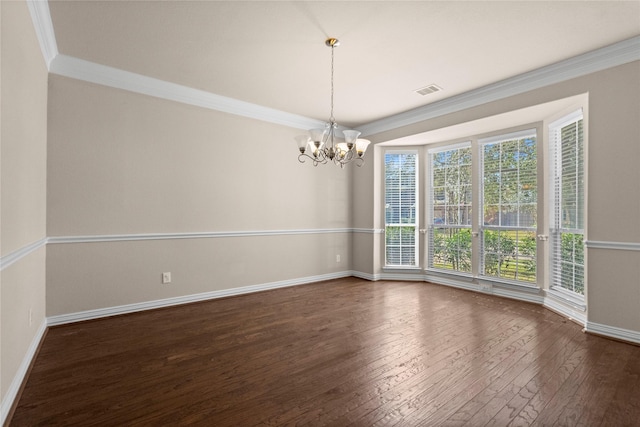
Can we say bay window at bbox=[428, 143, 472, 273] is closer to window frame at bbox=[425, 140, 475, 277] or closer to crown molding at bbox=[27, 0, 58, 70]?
window frame at bbox=[425, 140, 475, 277]

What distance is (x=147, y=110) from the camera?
13.0ft

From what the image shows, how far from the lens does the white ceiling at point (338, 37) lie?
259 cm

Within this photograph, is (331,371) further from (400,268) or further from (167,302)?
(400,268)

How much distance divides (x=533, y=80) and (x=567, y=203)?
1530 millimetres

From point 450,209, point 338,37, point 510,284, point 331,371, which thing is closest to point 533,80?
point 450,209

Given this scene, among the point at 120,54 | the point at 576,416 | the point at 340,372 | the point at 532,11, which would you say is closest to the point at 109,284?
the point at 120,54

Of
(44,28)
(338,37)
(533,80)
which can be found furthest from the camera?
(533,80)

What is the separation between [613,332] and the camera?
10.3ft

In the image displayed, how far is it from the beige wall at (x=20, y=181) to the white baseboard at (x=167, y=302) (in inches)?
15.2

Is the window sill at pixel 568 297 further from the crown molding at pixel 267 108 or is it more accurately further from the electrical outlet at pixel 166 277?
the electrical outlet at pixel 166 277

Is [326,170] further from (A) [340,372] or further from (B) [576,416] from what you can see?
(B) [576,416]

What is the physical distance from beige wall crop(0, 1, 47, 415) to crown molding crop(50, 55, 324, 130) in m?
0.40

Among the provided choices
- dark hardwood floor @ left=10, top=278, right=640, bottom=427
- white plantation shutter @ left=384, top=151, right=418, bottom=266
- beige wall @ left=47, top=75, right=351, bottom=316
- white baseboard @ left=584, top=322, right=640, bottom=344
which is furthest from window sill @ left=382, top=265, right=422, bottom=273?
white baseboard @ left=584, top=322, right=640, bottom=344

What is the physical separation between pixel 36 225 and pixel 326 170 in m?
4.05
